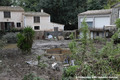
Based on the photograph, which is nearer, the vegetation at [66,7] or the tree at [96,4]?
the vegetation at [66,7]

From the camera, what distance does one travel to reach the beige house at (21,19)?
2883 cm

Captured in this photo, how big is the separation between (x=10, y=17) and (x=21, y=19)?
2.11 m

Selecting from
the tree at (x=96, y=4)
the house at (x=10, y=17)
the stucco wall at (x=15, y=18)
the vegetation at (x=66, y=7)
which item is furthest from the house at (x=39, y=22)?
the tree at (x=96, y=4)

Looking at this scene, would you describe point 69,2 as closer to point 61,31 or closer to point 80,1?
point 80,1

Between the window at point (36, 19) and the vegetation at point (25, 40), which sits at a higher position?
the window at point (36, 19)

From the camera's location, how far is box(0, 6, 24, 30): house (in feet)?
94.1

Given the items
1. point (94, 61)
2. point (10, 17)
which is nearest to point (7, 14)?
point (10, 17)

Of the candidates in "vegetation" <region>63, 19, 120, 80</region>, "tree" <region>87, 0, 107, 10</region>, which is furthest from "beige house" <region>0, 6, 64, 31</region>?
"vegetation" <region>63, 19, 120, 80</region>

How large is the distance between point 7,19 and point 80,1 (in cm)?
1635

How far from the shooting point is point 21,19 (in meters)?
30.1

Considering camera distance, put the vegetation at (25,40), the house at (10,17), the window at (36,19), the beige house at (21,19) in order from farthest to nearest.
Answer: the window at (36,19)
the beige house at (21,19)
the house at (10,17)
the vegetation at (25,40)

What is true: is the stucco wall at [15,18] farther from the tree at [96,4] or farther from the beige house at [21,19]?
the tree at [96,4]

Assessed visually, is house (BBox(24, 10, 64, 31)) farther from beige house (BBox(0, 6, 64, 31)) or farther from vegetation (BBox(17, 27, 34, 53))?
vegetation (BBox(17, 27, 34, 53))

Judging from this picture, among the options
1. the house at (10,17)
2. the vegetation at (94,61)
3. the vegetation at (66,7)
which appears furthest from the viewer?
the vegetation at (66,7)
